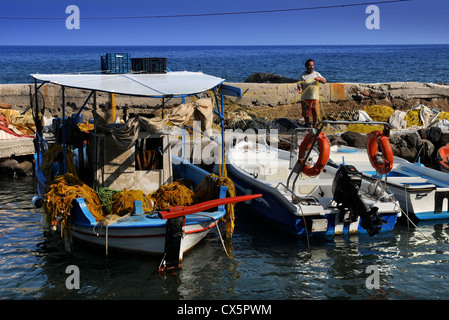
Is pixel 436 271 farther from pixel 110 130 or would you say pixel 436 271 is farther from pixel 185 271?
pixel 110 130

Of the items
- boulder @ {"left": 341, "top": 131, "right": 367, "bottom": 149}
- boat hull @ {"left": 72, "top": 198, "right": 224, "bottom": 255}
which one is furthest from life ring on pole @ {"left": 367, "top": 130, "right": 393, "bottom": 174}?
boulder @ {"left": 341, "top": 131, "right": 367, "bottom": 149}

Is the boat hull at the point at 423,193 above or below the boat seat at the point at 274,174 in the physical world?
below

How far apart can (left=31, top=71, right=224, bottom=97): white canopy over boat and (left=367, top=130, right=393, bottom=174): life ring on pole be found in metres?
3.10

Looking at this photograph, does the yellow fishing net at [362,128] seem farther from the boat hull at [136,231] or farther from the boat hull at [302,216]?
the boat hull at [136,231]

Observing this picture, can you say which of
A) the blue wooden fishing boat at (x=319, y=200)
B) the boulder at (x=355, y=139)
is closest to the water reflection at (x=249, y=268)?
the blue wooden fishing boat at (x=319, y=200)

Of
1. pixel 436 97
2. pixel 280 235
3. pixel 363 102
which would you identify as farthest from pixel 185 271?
pixel 436 97

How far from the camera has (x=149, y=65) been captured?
32.8ft

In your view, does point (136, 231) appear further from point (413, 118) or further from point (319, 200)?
point (413, 118)

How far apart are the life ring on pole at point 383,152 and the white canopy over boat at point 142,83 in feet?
10.2

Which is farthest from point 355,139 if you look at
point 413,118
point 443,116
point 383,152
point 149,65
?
point 149,65

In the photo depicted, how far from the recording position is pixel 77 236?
28.2 ft

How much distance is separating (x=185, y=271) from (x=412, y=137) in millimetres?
10867

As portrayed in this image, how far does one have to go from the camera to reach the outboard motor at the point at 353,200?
28.0 ft

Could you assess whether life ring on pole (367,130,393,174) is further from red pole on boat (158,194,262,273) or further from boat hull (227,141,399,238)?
red pole on boat (158,194,262,273)
